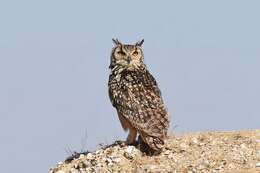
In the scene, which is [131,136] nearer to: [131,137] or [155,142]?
[131,137]

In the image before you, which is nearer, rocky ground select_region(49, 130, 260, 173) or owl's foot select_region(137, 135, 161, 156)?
rocky ground select_region(49, 130, 260, 173)

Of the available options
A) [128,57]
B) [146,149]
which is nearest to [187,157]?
[146,149]

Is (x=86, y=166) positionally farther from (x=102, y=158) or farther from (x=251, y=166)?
(x=251, y=166)

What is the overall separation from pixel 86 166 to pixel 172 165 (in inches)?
62.0

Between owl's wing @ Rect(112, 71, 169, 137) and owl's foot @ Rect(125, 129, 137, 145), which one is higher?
owl's wing @ Rect(112, 71, 169, 137)

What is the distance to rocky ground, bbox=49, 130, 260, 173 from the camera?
1387 cm

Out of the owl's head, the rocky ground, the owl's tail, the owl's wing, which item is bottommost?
the rocky ground

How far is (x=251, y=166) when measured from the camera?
44.7 ft

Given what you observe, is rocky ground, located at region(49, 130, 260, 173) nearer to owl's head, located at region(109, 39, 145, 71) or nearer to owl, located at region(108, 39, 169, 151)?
owl, located at region(108, 39, 169, 151)

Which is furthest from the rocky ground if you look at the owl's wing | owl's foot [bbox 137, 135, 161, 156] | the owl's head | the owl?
the owl's head

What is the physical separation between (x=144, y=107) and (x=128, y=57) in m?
1.17

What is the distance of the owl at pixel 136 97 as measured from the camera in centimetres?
1440

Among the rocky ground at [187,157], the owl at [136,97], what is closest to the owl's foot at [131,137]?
the owl at [136,97]

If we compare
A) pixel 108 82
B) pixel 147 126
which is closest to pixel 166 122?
pixel 147 126
